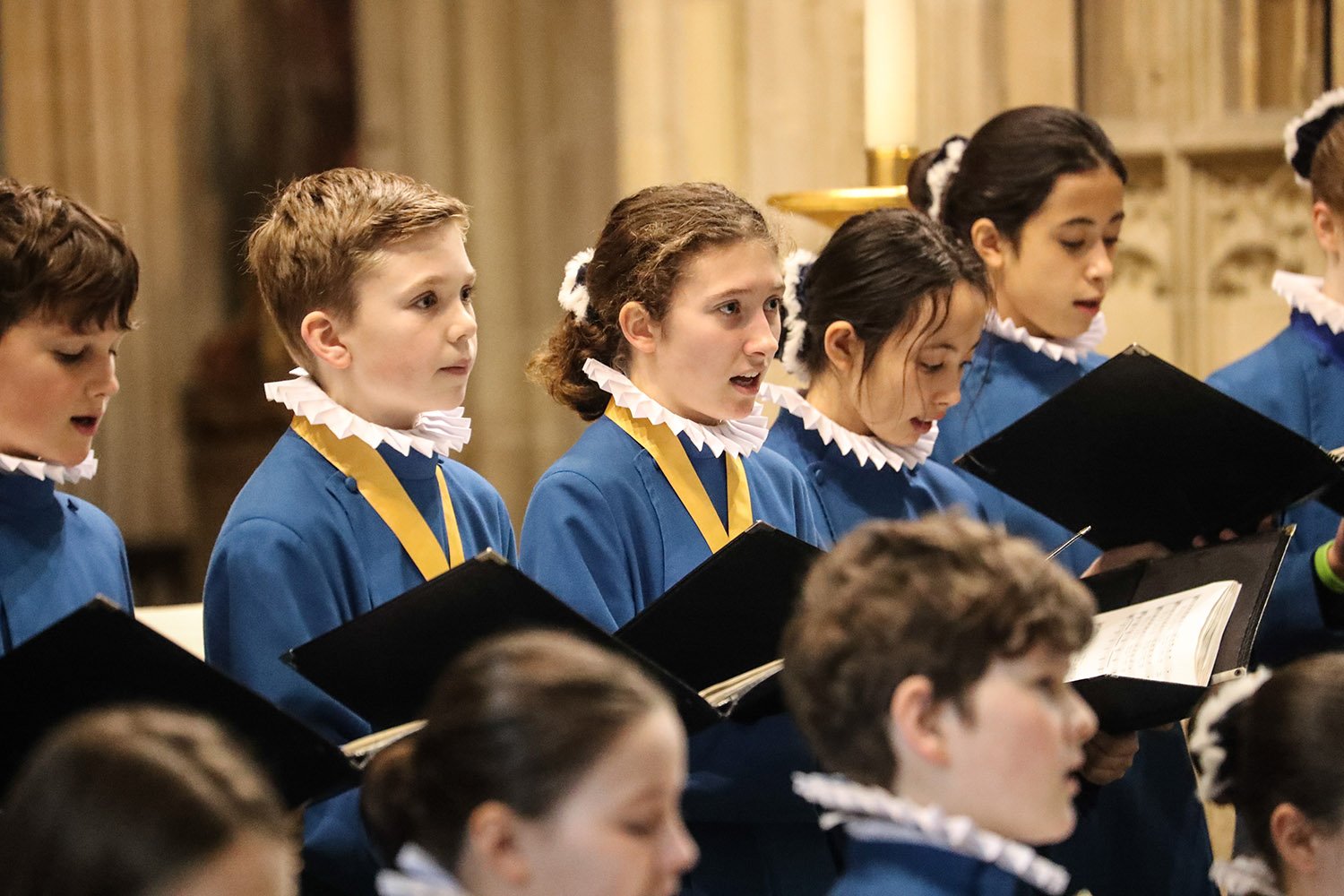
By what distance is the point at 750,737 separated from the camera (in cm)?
236

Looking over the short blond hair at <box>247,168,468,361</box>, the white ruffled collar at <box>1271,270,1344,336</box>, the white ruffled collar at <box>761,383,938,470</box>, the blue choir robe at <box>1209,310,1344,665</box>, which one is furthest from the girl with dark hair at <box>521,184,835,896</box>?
the white ruffled collar at <box>1271,270,1344,336</box>

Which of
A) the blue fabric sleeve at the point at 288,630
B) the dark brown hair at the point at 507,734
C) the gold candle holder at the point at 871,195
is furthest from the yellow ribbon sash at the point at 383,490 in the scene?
the gold candle holder at the point at 871,195

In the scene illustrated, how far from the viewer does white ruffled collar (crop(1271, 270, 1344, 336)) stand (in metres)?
3.22

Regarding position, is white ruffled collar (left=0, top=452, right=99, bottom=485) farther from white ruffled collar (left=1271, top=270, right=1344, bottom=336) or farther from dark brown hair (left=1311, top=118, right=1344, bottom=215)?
dark brown hair (left=1311, top=118, right=1344, bottom=215)

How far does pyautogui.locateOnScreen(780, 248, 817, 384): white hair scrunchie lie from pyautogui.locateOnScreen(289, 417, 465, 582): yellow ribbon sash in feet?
2.53

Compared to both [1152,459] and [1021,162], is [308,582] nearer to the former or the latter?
[1152,459]

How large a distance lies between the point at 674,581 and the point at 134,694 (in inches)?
36.1

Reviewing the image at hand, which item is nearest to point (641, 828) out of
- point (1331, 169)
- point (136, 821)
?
point (136, 821)

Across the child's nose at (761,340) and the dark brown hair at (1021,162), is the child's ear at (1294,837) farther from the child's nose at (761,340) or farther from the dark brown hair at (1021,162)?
the dark brown hair at (1021,162)

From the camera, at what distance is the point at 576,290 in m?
2.86

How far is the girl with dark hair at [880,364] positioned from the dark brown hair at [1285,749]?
0.83m

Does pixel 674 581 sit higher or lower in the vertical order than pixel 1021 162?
lower

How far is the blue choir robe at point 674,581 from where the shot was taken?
2.37 meters

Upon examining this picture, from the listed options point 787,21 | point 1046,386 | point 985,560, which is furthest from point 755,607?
point 787,21
